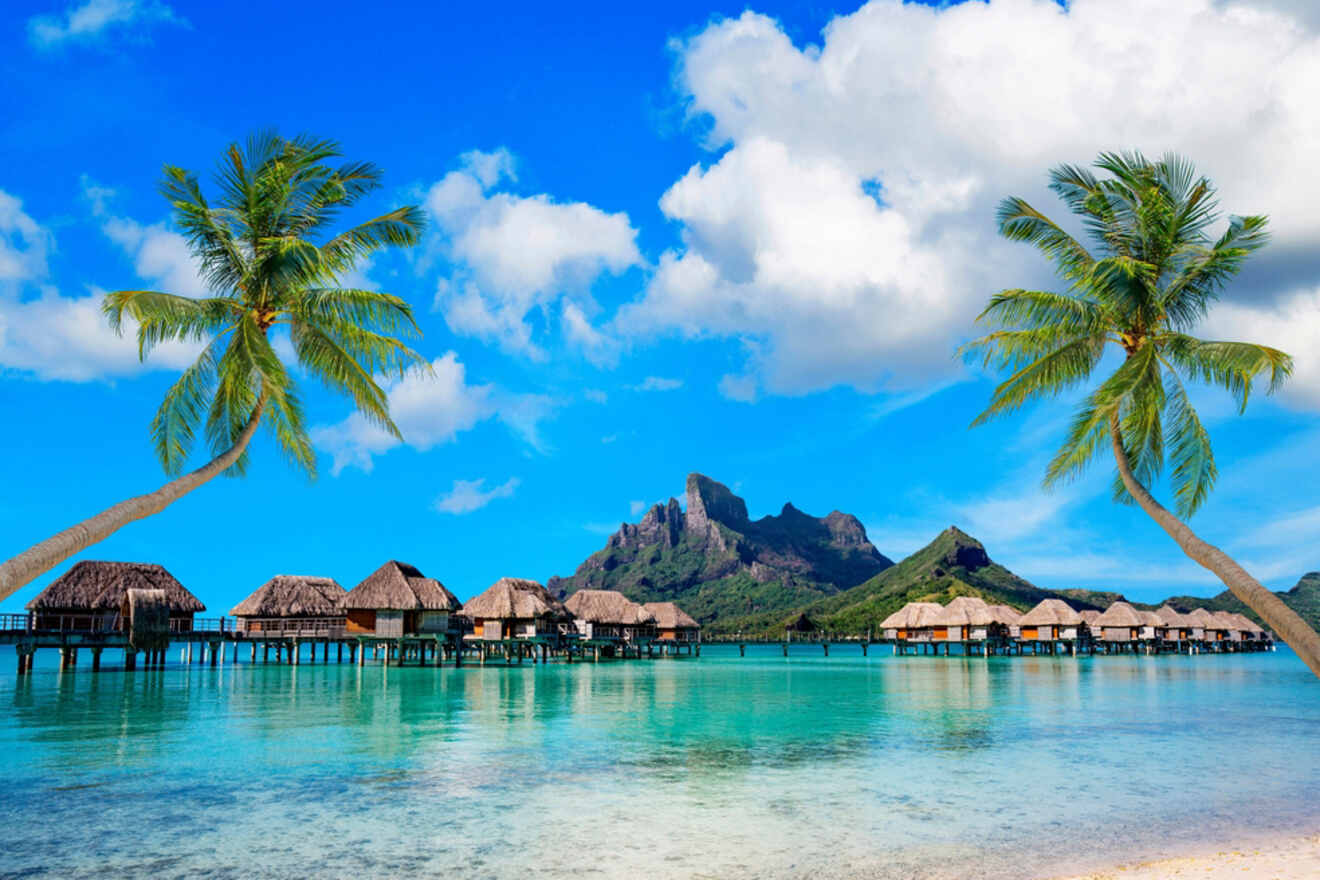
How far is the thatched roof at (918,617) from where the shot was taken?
7638 cm

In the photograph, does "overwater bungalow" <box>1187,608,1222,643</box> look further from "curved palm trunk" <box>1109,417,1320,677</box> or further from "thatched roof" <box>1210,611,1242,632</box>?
"curved palm trunk" <box>1109,417,1320,677</box>

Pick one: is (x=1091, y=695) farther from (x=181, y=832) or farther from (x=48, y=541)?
(x=48, y=541)

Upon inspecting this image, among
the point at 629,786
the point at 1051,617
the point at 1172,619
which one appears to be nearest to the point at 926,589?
the point at 1172,619

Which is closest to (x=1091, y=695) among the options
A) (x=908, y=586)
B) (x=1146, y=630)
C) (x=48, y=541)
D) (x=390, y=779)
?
(x=390, y=779)

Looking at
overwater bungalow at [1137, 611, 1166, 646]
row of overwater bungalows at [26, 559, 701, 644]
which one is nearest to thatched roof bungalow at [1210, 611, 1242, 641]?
overwater bungalow at [1137, 611, 1166, 646]

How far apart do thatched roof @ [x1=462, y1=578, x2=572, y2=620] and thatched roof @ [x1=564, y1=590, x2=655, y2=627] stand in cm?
904

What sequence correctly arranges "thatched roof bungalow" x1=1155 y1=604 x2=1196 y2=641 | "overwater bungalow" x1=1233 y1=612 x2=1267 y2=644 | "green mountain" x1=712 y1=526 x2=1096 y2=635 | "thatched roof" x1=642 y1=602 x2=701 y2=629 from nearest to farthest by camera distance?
"thatched roof" x1=642 y1=602 x2=701 y2=629 < "thatched roof bungalow" x1=1155 y1=604 x2=1196 y2=641 < "overwater bungalow" x1=1233 y1=612 x2=1267 y2=644 < "green mountain" x1=712 y1=526 x2=1096 y2=635

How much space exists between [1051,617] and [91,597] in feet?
230

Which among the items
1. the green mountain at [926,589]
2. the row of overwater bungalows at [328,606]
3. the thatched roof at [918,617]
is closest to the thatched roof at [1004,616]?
the thatched roof at [918,617]

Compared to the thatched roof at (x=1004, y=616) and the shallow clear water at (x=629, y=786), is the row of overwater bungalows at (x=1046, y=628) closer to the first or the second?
the thatched roof at (x=1004, y=616)

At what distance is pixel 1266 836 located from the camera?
10.8 meters

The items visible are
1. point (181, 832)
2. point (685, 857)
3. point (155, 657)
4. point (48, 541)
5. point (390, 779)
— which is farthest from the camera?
point (155, 657)

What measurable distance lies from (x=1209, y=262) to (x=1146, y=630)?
8540cm

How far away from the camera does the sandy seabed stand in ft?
26.9
